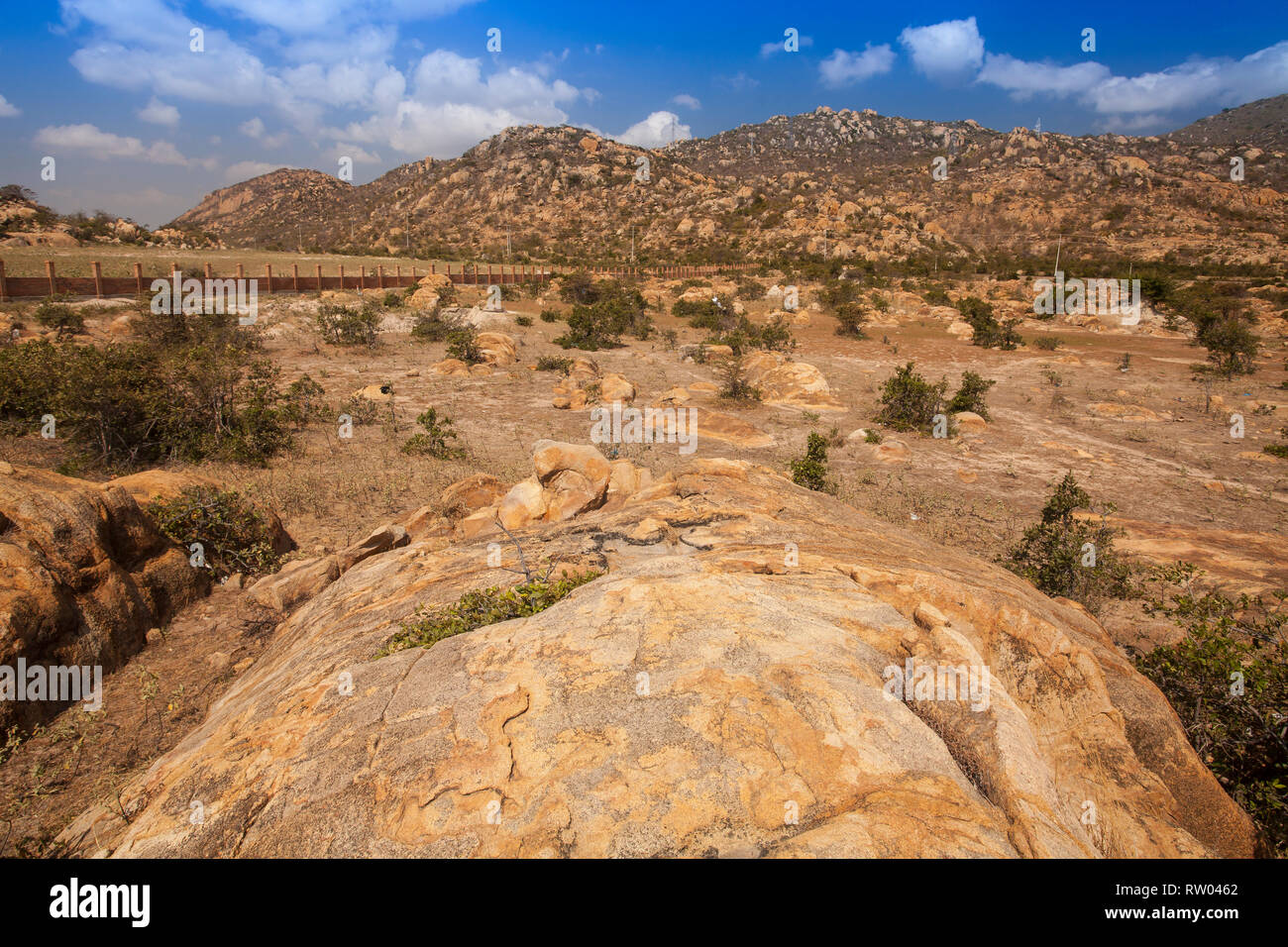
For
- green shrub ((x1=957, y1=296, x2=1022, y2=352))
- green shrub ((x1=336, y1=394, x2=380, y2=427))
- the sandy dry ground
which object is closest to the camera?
the sandy dry ground

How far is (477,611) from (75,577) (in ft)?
13.4

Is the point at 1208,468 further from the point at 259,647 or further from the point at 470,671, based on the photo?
the point at 259,647

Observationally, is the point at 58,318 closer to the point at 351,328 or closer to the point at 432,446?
the point at 351,328

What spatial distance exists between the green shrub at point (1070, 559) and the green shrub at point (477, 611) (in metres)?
6.69

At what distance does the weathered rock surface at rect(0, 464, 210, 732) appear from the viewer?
180 inches

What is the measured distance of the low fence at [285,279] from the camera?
2136 centimetres

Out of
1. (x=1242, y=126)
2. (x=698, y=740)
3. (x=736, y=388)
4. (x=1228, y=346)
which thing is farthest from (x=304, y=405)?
(x=1242, y=126)

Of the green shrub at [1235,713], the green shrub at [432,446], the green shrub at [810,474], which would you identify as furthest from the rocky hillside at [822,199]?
the green shrub at [1235,713]

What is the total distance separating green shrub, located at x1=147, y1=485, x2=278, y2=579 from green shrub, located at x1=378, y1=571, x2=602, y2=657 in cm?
441

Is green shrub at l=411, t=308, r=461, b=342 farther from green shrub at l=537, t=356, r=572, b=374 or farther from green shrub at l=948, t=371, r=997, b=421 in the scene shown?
green shrub at l=948, t=371, r=997, b=421

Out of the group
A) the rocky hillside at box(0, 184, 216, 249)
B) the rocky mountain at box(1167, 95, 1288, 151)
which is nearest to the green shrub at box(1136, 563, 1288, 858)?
the rocky hillside at box(0, 184, 216, 249)
